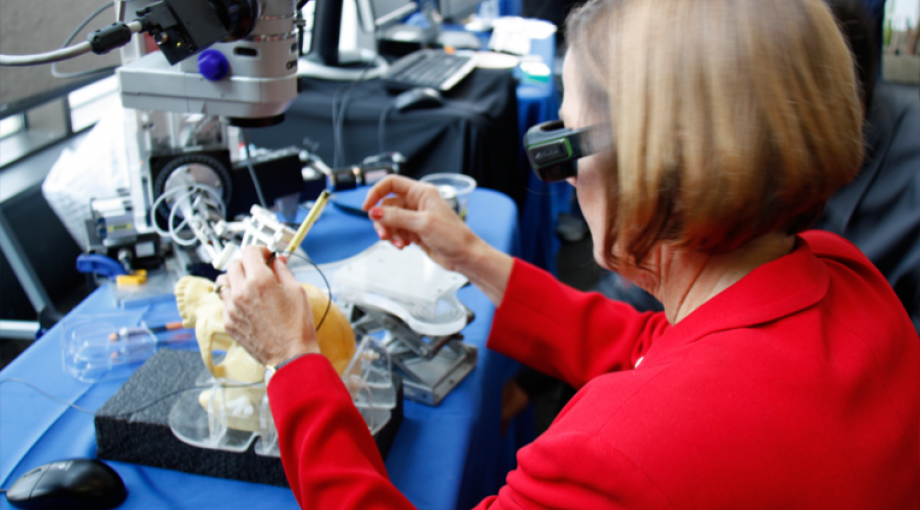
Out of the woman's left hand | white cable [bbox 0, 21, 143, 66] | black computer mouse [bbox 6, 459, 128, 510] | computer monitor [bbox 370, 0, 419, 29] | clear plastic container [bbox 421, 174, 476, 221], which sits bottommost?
black computer mouse [bbox 6, 459, 128, 510]

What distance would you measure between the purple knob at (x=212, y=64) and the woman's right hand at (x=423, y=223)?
29 cm

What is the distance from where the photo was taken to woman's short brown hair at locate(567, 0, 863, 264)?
464mm

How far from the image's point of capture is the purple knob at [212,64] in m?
0.85

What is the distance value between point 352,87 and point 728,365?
1736mm

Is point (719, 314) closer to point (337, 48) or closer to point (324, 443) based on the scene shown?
point (324, 443)

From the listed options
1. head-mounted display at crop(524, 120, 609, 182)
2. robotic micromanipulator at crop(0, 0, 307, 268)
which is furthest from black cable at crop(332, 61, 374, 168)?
head-mounted display at crop(524, 120, 609, 182)

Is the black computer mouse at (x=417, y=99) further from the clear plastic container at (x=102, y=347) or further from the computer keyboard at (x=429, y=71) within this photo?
the clear plastic container at (x=102, y=347)

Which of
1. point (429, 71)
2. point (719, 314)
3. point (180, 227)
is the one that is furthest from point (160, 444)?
point (429, 71)

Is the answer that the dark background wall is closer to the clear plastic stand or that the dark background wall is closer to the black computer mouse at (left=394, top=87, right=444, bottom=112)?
the black computer mouse at (left=394, top=87, right=444, bottom=112)

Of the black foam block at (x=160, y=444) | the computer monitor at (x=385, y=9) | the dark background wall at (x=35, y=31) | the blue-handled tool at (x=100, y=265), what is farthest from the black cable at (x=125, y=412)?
the computer monitor at (x=385, y=9)

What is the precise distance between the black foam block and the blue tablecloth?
11 mm

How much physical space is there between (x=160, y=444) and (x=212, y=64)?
0.53 m

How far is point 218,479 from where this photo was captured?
690 millimetres

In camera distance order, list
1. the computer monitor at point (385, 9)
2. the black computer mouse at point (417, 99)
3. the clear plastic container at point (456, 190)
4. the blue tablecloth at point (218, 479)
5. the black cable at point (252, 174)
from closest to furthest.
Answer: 1. the blue tablecloth at point (218, 479)
2. the black cable at point (252, 174)
3. the clear plastic container at point (456, 190)
4. the black computer mouse at point (417, 99)
5. the computer monitor at point (385, 9)
